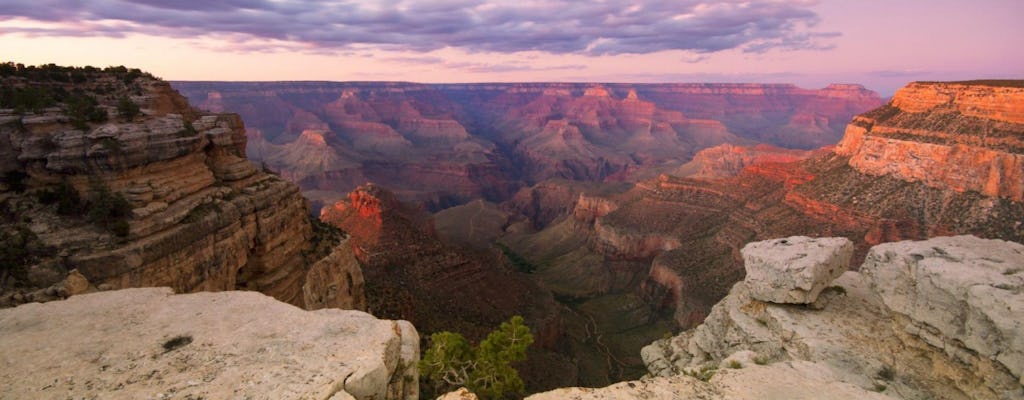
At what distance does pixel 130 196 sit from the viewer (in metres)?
17.7

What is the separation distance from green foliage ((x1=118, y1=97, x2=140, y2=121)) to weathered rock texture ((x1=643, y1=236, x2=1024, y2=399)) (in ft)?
79.5

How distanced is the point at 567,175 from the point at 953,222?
423 feet

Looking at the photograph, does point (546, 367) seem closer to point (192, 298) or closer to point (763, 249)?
point (763, 249)

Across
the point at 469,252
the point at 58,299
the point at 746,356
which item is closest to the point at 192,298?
the point at 58,299

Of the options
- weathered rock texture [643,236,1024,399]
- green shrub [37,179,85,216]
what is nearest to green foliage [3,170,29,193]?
green shrub [37,179,85,216]

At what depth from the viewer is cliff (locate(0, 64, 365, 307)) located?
1619 centimetres

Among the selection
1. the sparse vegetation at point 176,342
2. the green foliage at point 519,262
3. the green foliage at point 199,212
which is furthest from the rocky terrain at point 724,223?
the sparse vegetation at point 176,342

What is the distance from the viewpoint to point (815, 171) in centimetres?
6050

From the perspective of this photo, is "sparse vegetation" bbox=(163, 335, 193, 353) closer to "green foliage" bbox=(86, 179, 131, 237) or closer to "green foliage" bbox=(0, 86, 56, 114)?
"green foliage" bbox=(86, 179, 131, 237)

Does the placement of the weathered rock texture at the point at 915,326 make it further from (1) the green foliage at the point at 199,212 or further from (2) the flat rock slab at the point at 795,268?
(1) the green foliage at the point at 199,212

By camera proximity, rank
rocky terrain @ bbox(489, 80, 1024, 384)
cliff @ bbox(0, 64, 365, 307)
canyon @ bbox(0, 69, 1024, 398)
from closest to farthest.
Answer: canyon @ bbox(0, 69, 1024, 398) → cliff @ bbox(0, 64, 365, 307) → rocky terrain @ bbox(489, 80, 1024, 384)

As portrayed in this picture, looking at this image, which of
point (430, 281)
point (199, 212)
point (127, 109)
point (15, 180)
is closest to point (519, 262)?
point (430, 281)

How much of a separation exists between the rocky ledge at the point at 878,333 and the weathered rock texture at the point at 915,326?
3 cm

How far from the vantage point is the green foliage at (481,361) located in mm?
14414
